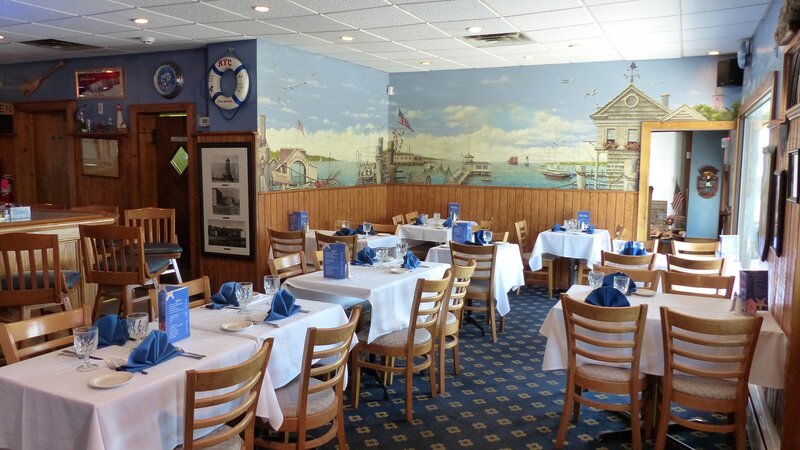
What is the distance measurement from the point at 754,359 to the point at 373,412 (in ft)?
7.34

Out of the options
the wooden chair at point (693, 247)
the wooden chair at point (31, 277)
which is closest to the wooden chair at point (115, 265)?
the wooden chair at point (31, 277)

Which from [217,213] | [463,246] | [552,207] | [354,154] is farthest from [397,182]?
[463,246]

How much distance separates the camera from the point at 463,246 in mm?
5602

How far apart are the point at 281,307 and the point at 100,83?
6200mm

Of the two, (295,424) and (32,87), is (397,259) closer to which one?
(295,424)

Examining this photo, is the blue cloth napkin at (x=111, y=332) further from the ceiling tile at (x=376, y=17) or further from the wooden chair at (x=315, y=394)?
the ceiling tile at (x=376, y=17)

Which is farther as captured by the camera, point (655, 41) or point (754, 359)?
point (655, 41)

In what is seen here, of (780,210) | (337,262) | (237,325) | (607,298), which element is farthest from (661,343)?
(237,325)

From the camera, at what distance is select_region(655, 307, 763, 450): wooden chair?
9.76 ft

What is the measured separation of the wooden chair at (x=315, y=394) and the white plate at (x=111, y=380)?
2.41ft

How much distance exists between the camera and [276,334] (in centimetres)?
302

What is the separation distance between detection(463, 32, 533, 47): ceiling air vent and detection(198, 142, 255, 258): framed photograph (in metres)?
2.78

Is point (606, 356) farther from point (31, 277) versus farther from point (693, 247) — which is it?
point (31, 277)

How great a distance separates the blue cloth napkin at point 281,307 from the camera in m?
3.19
